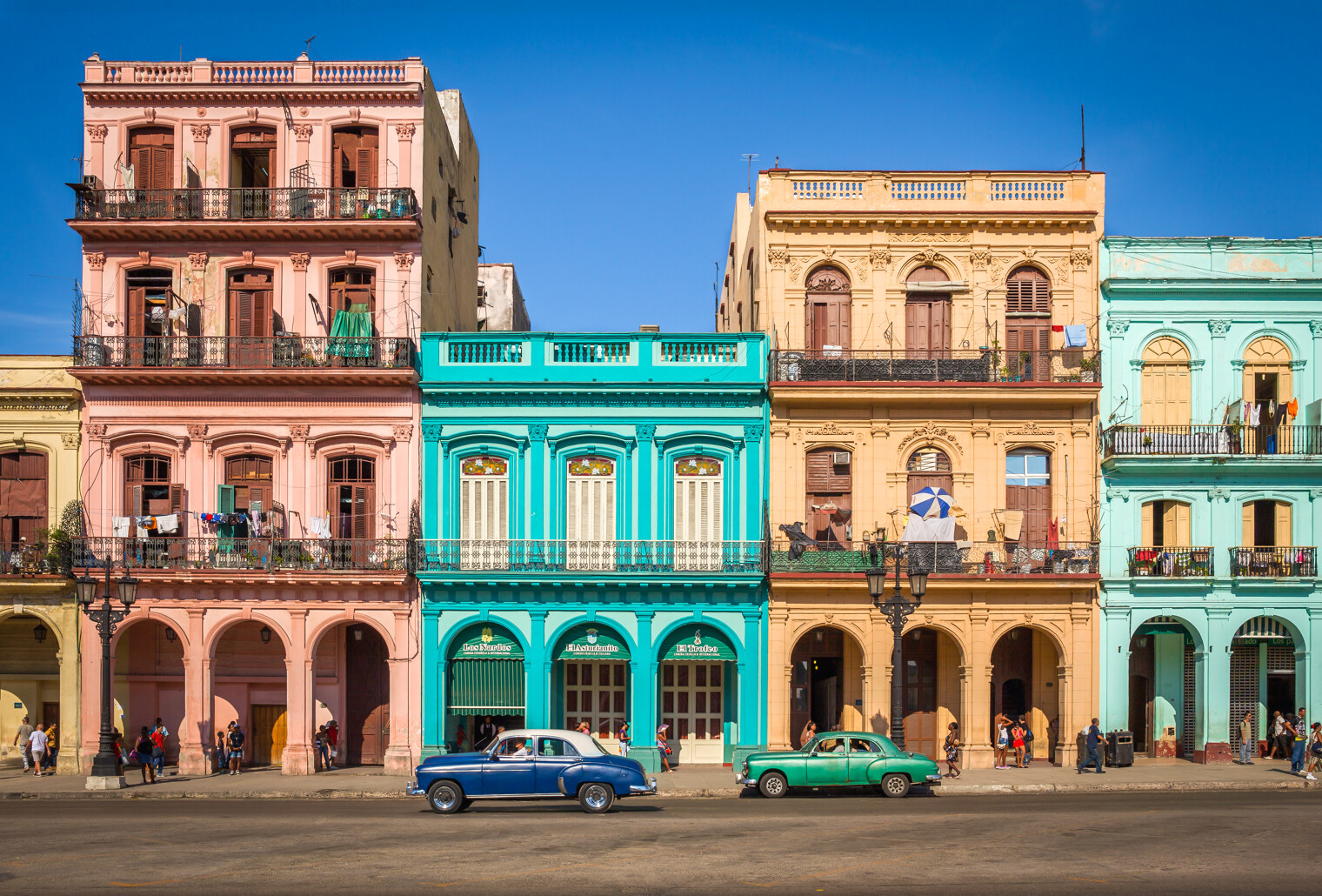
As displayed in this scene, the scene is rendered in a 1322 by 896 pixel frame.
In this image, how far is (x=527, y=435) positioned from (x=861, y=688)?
10.7 meters

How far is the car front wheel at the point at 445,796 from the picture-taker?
816 inches

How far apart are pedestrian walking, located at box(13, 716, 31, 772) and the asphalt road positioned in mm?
7061

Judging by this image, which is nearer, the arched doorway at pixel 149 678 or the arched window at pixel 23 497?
the arched window at pixel 23 497

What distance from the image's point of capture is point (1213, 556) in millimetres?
29688

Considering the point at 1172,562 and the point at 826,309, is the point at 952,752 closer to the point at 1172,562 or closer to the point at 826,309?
the point at 1172,562

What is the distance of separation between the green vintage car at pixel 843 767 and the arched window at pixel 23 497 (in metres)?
19.3

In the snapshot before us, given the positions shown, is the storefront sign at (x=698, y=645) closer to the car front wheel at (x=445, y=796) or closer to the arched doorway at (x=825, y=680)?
the arched doorway at (x=825, y=680)

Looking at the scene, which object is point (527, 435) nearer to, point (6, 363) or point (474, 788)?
point (474, 788)

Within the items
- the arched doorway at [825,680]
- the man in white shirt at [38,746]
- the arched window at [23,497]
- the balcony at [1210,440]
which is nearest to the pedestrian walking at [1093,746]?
the arched doorway at [825,680]

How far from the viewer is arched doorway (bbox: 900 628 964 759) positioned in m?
30.1

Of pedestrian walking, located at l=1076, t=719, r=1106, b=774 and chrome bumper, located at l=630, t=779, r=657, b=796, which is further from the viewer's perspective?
pedestrian walking, located at l=1076, t=719, r=1106, b=774

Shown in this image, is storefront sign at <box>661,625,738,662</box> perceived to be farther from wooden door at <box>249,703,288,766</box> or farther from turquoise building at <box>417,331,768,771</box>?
wooden door at <box>249,703,288,766</box>

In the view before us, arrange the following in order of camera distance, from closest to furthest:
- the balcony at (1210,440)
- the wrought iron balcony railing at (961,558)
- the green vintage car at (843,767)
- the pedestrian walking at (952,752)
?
the green vintage car at (843,767) → the pedestrian walking at (952,752) → the wrought iron balcony railing at (961,558) → the balcony at (1210,440)

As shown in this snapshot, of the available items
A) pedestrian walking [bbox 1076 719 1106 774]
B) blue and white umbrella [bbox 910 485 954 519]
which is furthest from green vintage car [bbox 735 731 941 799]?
blue and white umbrella [bbox 910 485 954 519]
